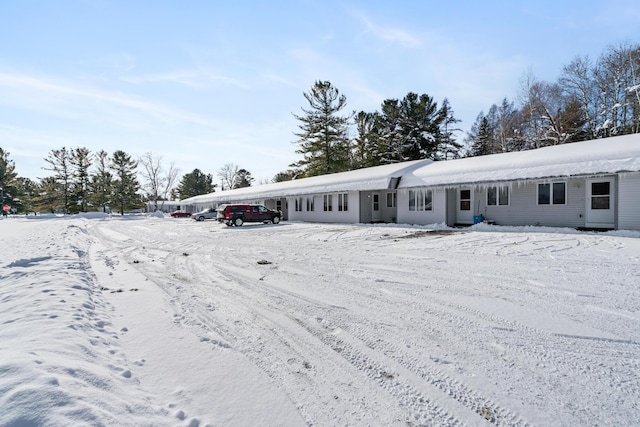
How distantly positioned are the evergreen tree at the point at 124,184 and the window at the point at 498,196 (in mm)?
57504

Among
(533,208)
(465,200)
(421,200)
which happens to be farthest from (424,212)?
(533,208)

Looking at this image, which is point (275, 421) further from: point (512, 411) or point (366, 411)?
point (512, 411)

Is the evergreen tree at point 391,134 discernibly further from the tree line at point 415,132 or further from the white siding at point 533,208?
the white siding at point 533,208

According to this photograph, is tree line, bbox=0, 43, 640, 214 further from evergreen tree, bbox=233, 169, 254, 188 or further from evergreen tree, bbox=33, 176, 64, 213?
evergreen tree, bbox=233, 169, 254, 188

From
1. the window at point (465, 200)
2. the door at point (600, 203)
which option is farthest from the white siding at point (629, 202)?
the window at point (465, 200)

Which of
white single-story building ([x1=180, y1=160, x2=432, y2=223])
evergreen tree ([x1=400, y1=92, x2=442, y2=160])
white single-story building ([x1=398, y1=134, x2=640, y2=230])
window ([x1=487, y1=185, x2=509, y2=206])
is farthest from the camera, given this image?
evergreen tree ([x1=400, y1=92, x2=442, y2=160])

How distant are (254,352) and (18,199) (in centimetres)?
6679

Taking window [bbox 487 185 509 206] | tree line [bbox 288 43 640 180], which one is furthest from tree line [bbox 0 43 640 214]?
window [bbox 487 185 509 206]

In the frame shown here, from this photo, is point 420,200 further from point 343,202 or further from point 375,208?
point 343,202

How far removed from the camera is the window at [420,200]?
63.0 ft

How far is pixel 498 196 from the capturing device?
17281 mm

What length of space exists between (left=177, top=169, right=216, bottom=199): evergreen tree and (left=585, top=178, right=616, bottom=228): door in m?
76.2

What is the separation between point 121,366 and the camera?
2975mm

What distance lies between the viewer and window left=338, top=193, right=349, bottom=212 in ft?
76.9
